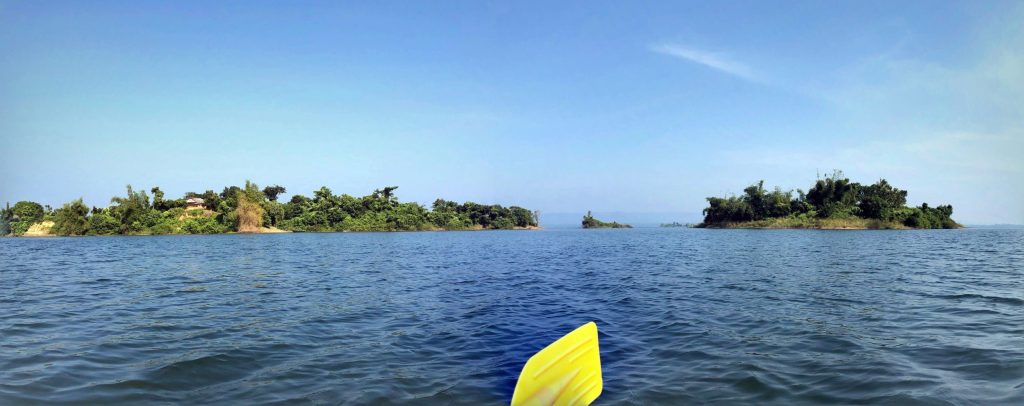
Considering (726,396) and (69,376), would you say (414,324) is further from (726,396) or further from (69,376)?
(726,396)

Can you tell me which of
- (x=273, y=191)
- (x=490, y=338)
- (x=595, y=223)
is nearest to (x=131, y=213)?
(x=273, y=191)

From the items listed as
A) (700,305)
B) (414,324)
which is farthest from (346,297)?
(700,305)

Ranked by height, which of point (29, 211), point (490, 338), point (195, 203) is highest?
point (195, 203)

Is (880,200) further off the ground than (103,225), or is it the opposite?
(880,200)

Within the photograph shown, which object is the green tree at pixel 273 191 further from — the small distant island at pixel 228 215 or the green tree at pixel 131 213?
the green tree at pixel 131 213

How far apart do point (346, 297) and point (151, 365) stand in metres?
7.96

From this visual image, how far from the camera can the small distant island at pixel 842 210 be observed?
108 m

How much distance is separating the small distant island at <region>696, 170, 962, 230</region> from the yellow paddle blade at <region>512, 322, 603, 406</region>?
126m

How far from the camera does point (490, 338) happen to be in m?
10.7

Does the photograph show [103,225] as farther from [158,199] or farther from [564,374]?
[564,374]

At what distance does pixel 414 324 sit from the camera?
39.1ft

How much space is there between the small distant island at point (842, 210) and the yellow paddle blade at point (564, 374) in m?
126

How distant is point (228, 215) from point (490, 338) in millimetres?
102890

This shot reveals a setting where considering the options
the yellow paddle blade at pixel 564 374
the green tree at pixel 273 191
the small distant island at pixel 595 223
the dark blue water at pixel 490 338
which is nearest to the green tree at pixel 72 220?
the green tree at pixel 273 191
